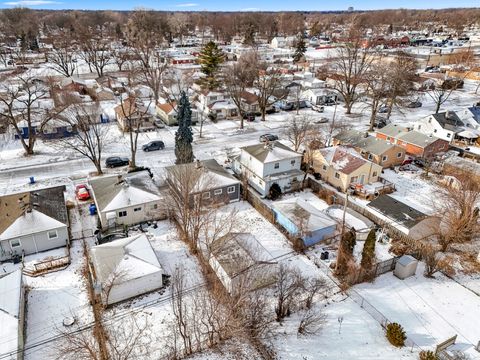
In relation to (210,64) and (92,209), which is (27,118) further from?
(210,64)

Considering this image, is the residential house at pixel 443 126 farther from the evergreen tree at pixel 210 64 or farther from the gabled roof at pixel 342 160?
the evergreen tree at pixel 210 64

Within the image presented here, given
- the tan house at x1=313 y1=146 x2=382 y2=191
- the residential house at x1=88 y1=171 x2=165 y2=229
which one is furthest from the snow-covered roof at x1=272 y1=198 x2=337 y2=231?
the residential house at x1=88 y1=171 x2=165 y2=229

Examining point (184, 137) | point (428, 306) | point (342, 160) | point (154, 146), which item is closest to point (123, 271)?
point (184, 137)

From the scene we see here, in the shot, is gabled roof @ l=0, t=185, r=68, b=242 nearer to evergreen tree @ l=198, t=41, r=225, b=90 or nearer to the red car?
the red car

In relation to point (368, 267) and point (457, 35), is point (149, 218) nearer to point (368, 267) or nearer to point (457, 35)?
point (368, 267)

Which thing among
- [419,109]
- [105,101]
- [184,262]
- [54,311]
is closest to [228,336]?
[184,262]

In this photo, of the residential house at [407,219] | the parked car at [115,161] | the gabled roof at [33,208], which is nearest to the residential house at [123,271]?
the gabled roof at [33,208]
